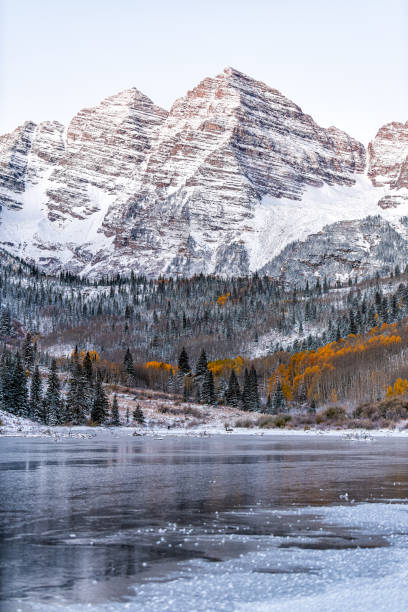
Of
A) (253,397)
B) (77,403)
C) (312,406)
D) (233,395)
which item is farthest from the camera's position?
(233,395)

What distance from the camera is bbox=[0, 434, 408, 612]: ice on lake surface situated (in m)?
13.0

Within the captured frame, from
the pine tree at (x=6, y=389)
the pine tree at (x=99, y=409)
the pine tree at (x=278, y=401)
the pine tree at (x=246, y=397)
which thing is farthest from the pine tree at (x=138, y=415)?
the pine tree at (x=278, y=401)

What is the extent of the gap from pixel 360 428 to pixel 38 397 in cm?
4908

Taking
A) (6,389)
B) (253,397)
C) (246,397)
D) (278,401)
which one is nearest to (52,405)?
(6,389)

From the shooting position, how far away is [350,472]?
35.6 m

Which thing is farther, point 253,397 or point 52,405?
point 253,397

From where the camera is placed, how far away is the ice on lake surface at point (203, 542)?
1303 cm

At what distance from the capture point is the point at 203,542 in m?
17.5

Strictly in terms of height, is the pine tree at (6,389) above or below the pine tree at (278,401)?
above

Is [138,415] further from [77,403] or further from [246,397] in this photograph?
[246,397]

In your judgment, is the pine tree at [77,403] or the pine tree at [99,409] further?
the pine tree at [99,409]

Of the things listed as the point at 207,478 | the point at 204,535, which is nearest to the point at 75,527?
the point at 204,535

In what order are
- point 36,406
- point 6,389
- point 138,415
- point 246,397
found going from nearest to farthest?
point 6,389 → point 36,406 → point 138,415 → point 246,397

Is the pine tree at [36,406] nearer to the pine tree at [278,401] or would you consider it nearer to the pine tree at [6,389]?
the pine tree at [6,389]
